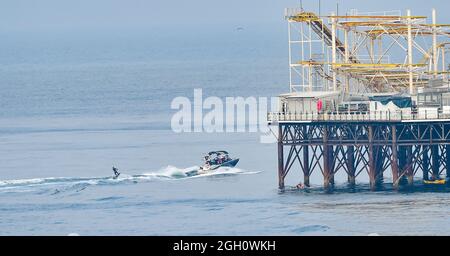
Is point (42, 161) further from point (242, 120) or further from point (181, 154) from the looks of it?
point (242, 120)

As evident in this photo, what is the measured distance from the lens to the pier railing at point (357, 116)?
381ft

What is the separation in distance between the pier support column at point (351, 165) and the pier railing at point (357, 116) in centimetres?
322

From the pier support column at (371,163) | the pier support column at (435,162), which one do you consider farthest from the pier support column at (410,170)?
the pier support column at (435,162)

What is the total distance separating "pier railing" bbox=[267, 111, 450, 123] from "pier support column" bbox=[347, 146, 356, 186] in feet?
10.6

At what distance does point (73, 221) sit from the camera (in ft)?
357

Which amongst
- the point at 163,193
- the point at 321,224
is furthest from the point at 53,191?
the point at 321,224

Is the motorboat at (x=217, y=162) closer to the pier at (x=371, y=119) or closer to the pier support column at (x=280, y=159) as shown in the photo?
the pier at (x=371, y=119)

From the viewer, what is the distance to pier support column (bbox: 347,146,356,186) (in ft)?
396

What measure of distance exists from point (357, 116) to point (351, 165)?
5.00m

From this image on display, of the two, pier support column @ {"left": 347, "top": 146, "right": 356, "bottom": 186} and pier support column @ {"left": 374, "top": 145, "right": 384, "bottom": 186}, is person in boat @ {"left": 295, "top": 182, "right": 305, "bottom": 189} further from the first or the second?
pier support column @ {"left": 374, "top": 145, "right": 384, "bottom": 186}

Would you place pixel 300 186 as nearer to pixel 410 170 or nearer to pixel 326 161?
pixel 326 161

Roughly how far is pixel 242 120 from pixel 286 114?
58484 millimetres

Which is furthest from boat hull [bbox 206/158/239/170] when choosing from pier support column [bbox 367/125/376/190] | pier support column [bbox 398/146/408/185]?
pier support column [bbox 367/125/376/190]
